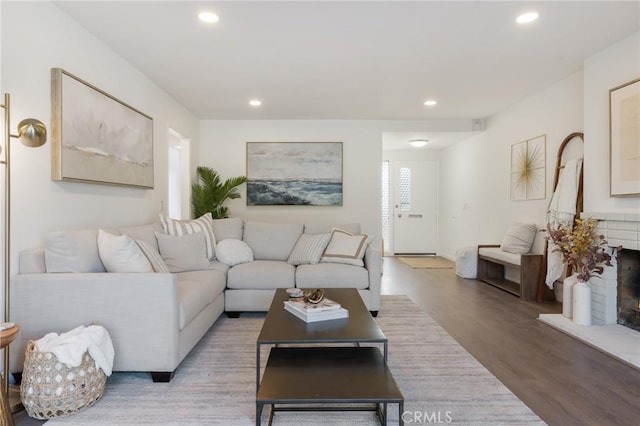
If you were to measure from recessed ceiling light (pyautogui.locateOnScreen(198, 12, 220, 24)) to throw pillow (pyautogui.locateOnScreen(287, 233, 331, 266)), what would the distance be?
7.26 ft

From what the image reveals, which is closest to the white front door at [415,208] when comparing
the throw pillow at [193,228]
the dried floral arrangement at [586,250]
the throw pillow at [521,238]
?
the throw pillow at [521,238]

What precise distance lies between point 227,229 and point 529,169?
3.73 meters

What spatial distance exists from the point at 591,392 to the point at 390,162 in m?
6.10

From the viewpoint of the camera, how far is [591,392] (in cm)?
200

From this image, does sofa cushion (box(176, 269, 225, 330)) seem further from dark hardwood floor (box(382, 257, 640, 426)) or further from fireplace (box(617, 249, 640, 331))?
fireplace (box(617, 249, 640, 331))

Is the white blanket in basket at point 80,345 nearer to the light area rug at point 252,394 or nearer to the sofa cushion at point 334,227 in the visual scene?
the light area rug at point 252,394

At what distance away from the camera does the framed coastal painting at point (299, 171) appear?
18.0ft

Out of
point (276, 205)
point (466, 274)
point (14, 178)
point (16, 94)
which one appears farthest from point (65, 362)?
point (466, 274)

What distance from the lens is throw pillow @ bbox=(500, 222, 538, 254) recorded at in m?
4.25

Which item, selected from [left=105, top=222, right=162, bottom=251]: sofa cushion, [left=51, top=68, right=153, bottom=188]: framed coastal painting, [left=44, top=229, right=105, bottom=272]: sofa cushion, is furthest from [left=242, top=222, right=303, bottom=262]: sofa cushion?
[left=44, top=229, right=105, bottom=272]: sofa cushion

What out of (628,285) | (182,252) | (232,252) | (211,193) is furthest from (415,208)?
(182,252)

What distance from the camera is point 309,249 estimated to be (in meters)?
3.77

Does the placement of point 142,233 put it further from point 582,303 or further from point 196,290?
point 582,303

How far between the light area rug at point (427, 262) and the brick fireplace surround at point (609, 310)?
3018mm
